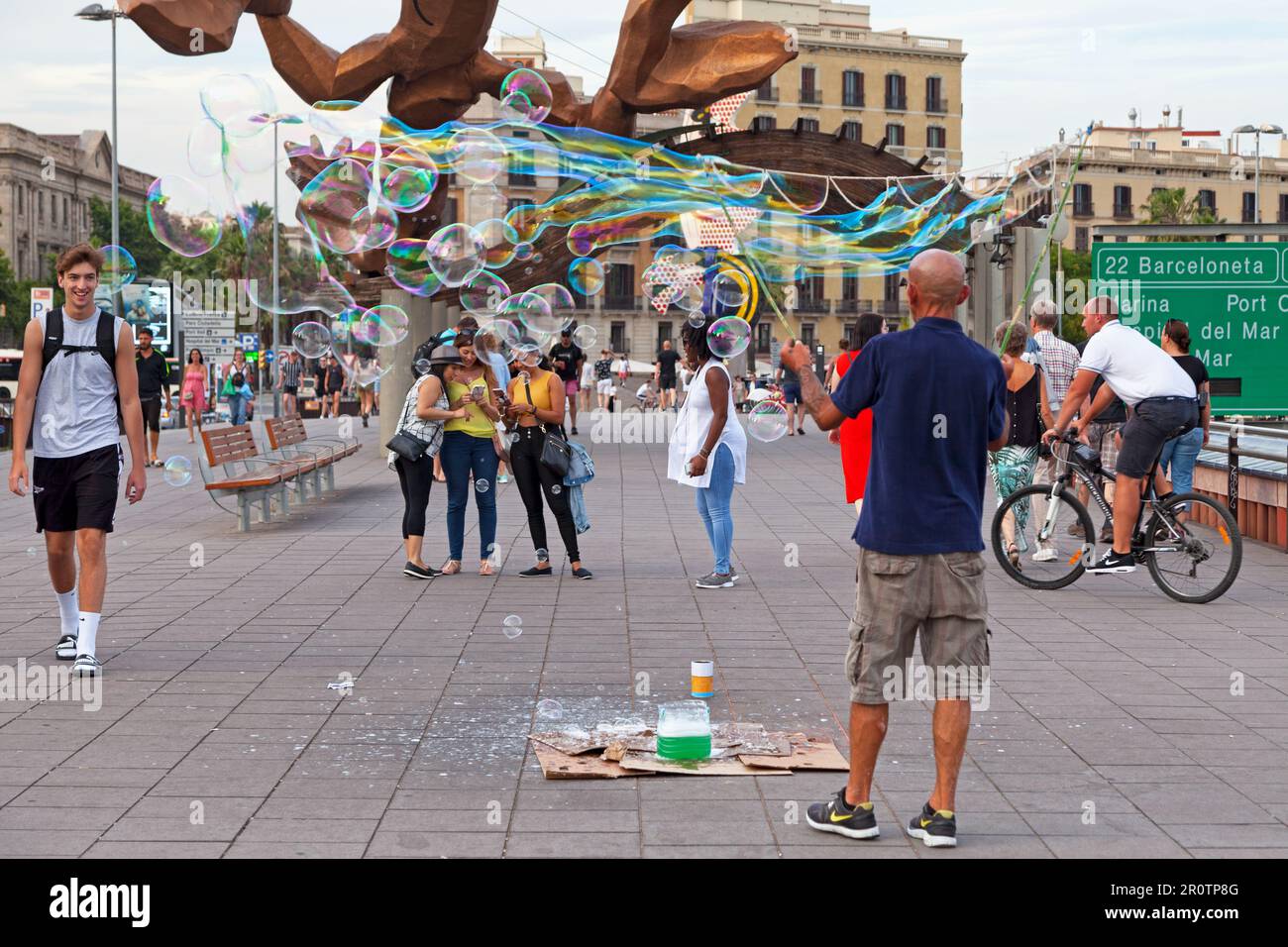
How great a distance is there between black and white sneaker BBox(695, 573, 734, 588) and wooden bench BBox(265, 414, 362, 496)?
245 inches

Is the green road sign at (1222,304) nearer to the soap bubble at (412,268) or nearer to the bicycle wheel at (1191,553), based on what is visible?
the bicycle wheel at (1191,553)

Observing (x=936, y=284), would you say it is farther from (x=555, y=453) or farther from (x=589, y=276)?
(x=589, y=276)

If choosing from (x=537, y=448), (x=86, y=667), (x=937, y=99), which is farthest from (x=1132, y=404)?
(x=937, y=99)

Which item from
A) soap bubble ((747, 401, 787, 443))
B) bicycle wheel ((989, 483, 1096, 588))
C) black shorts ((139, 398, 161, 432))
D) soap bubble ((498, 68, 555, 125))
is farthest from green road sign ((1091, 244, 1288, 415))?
black shorts ((139, 398, 161, 432))

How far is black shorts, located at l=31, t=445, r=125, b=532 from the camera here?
6.88 metres

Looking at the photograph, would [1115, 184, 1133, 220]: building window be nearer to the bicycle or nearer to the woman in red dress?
the bicycle

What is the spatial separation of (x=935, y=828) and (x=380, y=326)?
32.9 feet

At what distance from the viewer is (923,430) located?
4.49 metres

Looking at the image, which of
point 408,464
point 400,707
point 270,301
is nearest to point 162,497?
point 270,301

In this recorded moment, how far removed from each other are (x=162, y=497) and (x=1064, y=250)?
70.7 meters

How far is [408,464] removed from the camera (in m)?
10.2

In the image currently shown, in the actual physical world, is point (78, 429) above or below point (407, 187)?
below

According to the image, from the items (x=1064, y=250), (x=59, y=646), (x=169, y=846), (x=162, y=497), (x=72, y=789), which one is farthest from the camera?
(x=1064, y=250)
